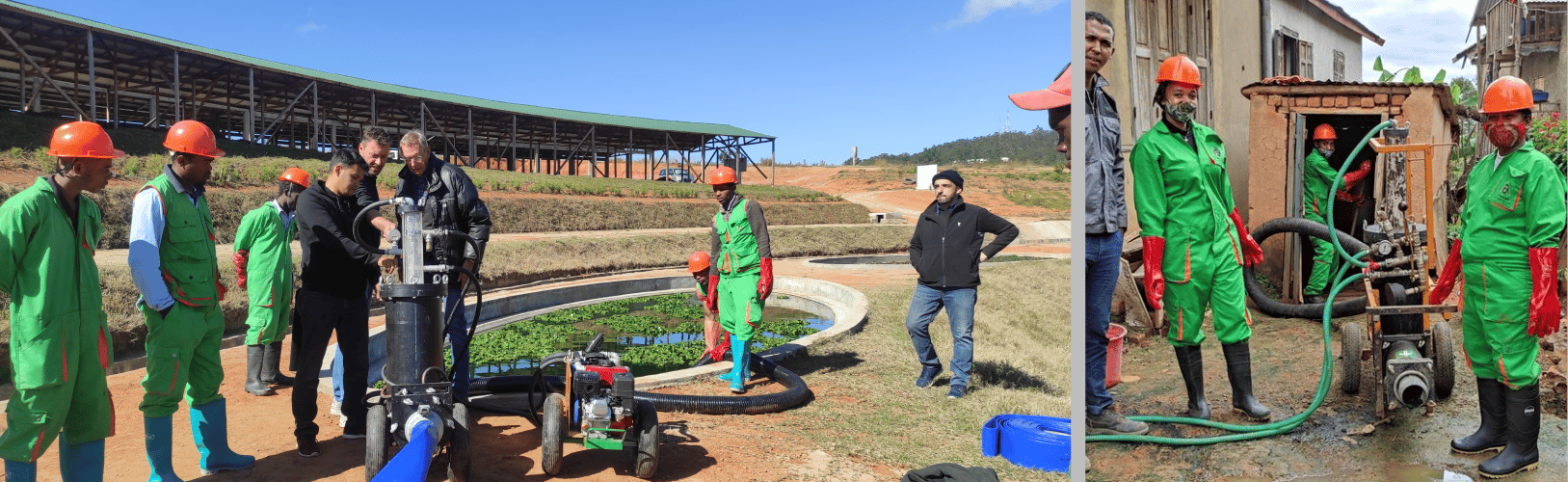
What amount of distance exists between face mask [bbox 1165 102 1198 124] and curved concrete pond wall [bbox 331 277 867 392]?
4235 mm

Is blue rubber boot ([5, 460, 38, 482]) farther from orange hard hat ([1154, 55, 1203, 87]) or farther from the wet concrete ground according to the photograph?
orange hard hat ([1154, 55, 1203, 87])

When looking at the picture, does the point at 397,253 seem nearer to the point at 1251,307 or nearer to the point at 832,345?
the point at 1251,307

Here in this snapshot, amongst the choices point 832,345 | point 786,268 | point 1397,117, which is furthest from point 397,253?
point 786,268

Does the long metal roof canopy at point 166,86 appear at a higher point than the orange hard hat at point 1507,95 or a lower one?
higher

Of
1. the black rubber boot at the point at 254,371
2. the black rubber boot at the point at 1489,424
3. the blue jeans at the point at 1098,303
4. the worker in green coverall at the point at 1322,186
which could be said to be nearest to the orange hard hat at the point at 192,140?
the black rubber boot at the point at 254,371

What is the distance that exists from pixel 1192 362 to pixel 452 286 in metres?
3.67

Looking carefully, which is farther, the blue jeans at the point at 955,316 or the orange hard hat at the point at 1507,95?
the blue jeans at the point at 955,316

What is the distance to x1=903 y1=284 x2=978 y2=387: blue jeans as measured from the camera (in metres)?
5.35

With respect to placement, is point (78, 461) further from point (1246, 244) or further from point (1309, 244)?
point (1309, 244)

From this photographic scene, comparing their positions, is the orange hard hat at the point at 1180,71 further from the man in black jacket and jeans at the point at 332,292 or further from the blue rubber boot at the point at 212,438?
the blue rubber boot at the point at 212,438

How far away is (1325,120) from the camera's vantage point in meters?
2.49

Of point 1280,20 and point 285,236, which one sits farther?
point 285,236

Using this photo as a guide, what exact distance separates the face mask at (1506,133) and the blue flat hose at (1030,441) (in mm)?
1866

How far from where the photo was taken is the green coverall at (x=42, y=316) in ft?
9.46
